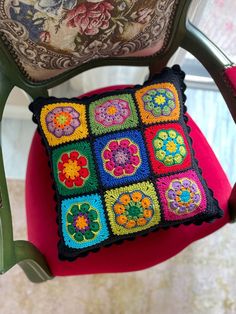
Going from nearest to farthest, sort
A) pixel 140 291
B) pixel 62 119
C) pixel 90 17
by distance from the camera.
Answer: pixel 90 17 < pixel 62 119 < pixel 140 291

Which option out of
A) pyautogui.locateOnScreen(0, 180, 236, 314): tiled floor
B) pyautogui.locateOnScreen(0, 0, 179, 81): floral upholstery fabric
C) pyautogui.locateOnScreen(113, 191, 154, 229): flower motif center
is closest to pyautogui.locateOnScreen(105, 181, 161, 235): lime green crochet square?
pyautogui.locateOnScreen(113, 191, 154, 229): flower motif center

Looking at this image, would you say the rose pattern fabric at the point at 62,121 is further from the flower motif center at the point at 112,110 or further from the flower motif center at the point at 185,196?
the flower motif center at the point at 185,196

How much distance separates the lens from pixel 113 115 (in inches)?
32.5

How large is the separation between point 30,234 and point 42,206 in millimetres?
71

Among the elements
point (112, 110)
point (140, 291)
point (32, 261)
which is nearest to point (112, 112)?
point (112, 110)

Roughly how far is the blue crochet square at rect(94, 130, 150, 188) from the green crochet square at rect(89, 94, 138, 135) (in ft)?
0.06

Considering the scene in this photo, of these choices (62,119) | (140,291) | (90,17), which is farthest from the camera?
(140,291)

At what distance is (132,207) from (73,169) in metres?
0.14

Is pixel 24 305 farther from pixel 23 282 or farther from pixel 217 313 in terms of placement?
pixel 217 313

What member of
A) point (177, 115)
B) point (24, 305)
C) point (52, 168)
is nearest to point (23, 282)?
point (24, 305)

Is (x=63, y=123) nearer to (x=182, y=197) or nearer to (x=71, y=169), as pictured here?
(x=71, y=169)

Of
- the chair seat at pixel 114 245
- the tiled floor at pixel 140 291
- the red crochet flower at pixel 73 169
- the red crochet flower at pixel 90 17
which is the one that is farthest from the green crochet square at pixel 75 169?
the tiled floor at pixel 140 291

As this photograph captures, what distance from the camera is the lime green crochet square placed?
77 cm

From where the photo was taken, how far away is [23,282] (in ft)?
4.17
